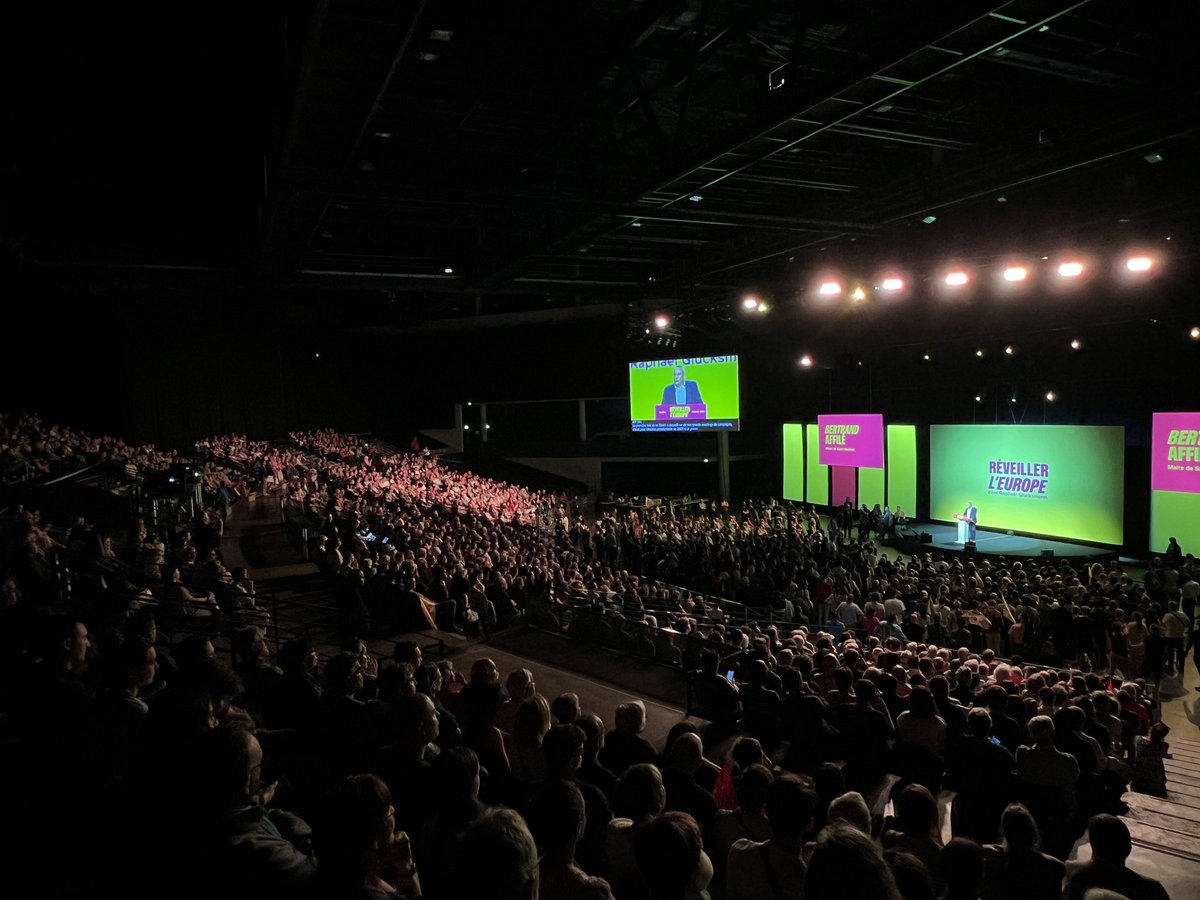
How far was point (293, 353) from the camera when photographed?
30469 millimetres

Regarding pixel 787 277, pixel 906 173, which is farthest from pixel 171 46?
pixel 787 277

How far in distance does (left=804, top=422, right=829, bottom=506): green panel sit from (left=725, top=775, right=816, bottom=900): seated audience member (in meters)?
23.7

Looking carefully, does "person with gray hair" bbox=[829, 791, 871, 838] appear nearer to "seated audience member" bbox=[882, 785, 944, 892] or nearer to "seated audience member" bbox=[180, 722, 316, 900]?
"seated audience member" bbox=[882, 785, 944, 892]

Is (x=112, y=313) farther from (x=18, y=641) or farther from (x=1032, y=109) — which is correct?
(x=1032, y=109)

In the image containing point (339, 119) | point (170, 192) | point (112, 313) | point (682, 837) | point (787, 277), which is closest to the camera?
point (682, 837)

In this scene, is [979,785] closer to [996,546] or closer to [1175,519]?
[1175,519]

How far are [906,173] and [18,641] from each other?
11199 mm

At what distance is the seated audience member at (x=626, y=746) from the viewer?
393 cm

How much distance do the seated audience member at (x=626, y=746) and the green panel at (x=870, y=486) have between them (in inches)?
833

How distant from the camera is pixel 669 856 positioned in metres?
2.09

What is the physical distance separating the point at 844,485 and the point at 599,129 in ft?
57.8

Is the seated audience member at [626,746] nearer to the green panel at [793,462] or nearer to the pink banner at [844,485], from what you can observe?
the pink banner at [844,485]

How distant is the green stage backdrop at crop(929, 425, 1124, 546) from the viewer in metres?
17.4

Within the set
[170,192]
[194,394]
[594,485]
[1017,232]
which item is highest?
[170,192]
